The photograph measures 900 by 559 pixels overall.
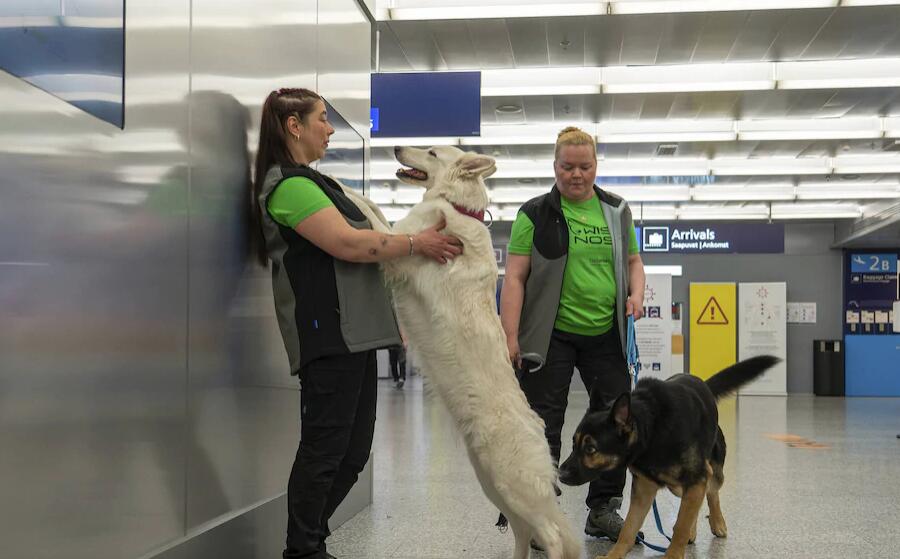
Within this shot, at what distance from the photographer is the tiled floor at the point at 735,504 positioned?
11.3 feet

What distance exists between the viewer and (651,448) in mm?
3100

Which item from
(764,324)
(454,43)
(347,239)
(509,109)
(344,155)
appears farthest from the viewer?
(764,324)

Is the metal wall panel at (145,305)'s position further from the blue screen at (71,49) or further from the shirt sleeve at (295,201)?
the shirt sleeve at (295,201)

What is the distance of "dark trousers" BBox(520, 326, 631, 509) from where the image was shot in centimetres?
360

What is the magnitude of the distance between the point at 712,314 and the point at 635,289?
14.8 m

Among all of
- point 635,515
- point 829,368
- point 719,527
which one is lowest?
point 829,368

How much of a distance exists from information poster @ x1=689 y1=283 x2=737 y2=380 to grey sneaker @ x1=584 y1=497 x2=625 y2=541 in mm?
14550

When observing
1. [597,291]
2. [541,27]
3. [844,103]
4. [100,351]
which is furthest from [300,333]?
[844,103]

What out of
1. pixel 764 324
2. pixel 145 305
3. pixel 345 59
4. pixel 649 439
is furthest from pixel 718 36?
pixel 764 324

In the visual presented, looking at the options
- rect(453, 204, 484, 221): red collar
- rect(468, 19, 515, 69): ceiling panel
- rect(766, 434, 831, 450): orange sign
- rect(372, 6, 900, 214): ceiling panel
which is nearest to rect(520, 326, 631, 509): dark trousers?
rect(453, 204, 484, 221): red collar

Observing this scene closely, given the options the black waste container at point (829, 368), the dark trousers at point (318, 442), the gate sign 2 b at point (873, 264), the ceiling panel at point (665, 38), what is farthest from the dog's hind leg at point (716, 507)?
the gate sign 2 b at point (873, 264)

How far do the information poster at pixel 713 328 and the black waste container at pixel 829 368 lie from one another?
7.18 feet

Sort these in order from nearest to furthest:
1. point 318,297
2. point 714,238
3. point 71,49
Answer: point 71,49
point 318,297
point 714,238

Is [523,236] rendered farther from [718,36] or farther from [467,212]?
[718,36]
